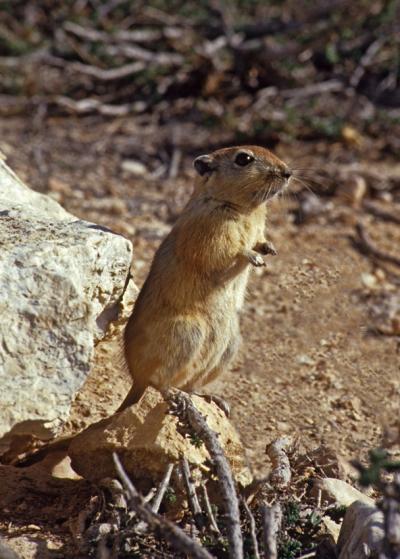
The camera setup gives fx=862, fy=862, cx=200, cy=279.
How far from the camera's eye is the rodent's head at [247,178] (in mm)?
5102

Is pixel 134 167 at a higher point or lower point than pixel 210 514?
higher

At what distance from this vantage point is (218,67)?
9977mm

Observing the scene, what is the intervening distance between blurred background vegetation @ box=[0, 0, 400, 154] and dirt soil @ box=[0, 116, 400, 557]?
319 millimetres

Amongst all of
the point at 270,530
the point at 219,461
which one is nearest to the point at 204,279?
the point at 219,461

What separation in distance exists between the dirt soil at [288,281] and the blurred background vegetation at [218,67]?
319 mm

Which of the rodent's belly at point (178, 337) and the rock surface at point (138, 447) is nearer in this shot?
the rock surface at point (138, 447)

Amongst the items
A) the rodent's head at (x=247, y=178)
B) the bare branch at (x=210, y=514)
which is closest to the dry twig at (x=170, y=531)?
the bare branch at (x=210, y=514)

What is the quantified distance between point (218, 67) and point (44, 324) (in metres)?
6.70

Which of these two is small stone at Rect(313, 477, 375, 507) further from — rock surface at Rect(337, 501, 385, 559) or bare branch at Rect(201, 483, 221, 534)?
bare branch at Rect(201, 483, 221, 534)

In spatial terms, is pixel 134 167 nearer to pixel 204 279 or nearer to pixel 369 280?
pixel 369 280

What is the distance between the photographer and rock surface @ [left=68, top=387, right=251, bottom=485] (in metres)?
4.12

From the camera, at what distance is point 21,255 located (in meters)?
Answer: 3.99

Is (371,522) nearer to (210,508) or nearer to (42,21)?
(210,508)

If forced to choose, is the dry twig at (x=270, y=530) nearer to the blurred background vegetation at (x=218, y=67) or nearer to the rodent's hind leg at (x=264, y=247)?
the rodent's hind leg at (x=264, y=247)
